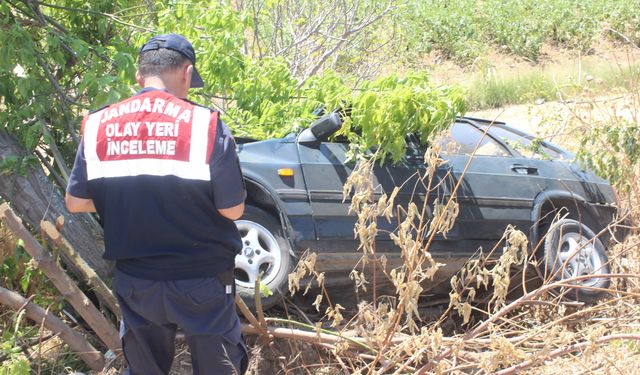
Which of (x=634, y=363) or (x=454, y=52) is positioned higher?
(x=634, y=363)

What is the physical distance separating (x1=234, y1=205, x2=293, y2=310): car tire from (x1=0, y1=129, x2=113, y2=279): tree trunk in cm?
81

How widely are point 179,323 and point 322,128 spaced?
2111 mm

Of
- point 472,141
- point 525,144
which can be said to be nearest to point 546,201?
point 525,144

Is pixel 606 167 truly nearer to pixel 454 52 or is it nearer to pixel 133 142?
pixel 133 142

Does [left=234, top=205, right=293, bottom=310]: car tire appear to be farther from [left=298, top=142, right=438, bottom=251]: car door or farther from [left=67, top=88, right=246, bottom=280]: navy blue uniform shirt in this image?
[left=67, top=88, right=246, bottom=280]: navy blue uniform shirt

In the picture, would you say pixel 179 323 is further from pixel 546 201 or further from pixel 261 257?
pixel 546 201

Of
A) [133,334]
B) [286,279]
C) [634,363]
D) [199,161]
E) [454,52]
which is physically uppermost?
[199,161]

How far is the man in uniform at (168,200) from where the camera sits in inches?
129

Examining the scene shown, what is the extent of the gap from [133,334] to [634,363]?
2840mm

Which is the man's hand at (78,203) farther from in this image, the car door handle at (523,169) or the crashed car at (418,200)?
the car door handle at (523,169)

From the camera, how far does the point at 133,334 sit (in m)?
3.55

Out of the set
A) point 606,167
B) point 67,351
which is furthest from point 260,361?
point 606,167

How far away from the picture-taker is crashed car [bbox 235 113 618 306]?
16.2 feet

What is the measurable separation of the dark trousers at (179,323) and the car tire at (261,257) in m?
1.17
